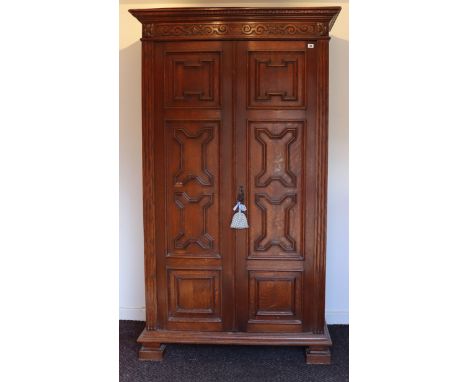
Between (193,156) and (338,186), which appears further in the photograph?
(338,186)

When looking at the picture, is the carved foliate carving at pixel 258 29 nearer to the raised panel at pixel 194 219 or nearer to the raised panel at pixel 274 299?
the raised panel at pixel 194 219

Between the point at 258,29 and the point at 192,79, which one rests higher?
the point at 258,29

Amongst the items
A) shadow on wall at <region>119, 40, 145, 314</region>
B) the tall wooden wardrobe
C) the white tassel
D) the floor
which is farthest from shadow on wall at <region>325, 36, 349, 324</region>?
shadow on wall at <region>119, 40, 145, 314</region>

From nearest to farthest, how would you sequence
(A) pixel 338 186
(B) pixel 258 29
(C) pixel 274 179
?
(B) pixel 258 29
(C) pixel 274 179
(A) pixel 338 186

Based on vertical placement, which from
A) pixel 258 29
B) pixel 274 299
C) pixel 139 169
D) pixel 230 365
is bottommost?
pixel 230 365

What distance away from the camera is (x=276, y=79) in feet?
9.25

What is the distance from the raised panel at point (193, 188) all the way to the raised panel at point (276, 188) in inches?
9.8

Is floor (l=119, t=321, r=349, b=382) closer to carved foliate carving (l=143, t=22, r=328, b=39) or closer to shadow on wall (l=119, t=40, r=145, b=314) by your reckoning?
shadow on wall (l=119, t=40, r=145, b=314)

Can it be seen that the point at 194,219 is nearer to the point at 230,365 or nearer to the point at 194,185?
the point at 194,185

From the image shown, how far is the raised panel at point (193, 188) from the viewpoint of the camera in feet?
9.46

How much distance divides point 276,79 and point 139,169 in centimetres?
141

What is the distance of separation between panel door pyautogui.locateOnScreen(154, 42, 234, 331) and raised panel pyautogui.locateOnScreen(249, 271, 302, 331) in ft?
0.52

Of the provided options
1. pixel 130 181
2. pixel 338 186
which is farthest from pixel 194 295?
pixel 338 186
